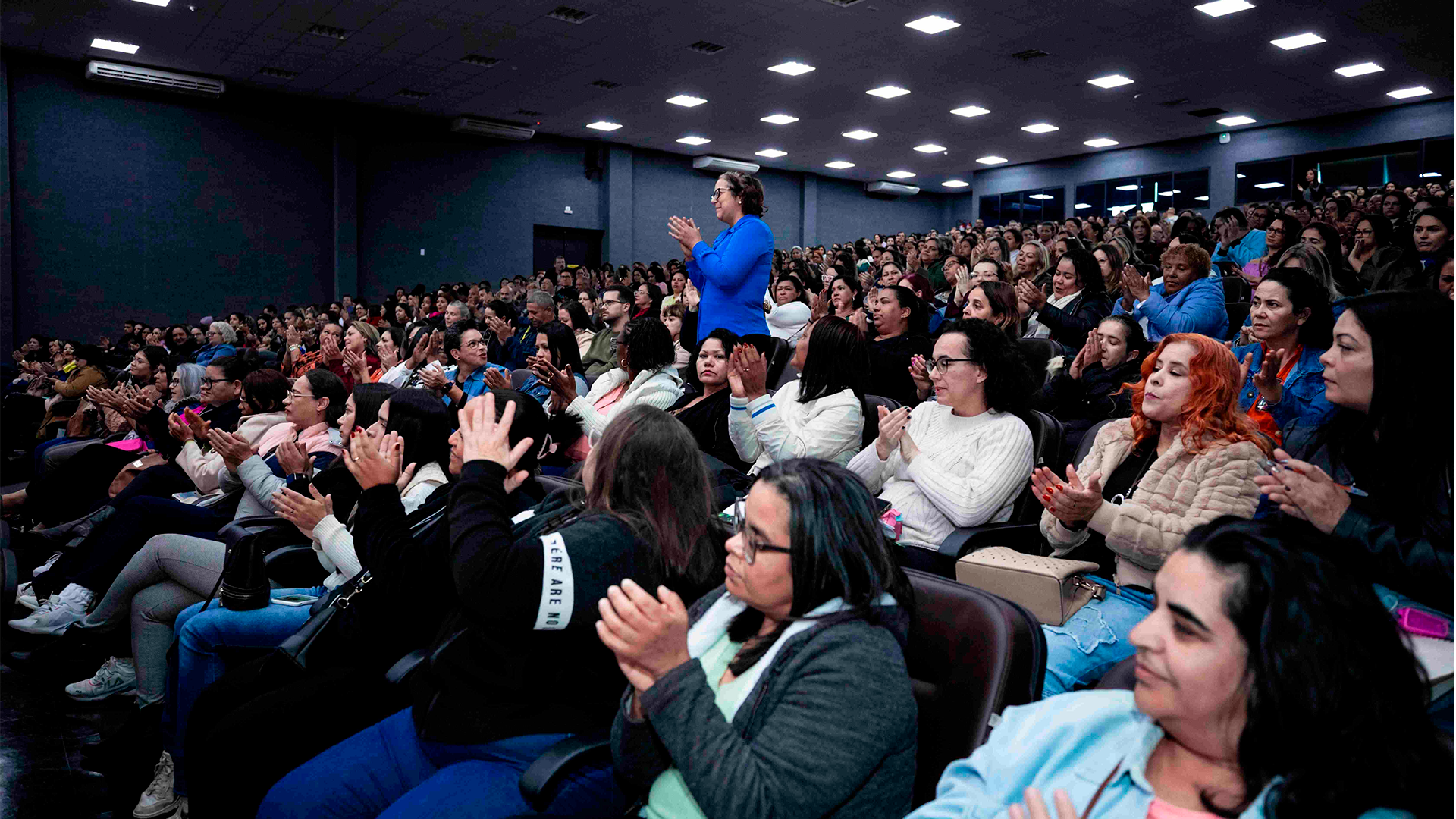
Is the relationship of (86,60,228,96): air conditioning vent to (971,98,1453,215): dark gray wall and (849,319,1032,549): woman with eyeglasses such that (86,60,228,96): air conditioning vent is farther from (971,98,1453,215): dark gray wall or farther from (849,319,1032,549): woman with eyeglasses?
(971,98,1453,215): dark gray wall

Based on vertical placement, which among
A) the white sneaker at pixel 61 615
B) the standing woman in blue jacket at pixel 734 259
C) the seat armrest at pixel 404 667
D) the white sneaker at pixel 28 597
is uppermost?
the standing woman in blue jacket at pixel 734 259

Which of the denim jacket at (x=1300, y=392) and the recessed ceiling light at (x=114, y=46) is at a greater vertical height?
the recessed ceiling light at (x=114, y=46)

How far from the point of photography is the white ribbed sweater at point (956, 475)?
8.34 feet

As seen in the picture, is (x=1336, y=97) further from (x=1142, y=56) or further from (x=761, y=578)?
(x=761, y=578)

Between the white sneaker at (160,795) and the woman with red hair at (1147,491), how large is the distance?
2.11 meters

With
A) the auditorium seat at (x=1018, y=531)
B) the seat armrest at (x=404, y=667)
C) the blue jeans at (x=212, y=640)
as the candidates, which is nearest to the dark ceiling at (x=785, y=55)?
the auditorium seat at (x=1018, y=531)

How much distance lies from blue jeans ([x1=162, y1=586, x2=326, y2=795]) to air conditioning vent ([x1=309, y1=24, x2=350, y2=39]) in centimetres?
890

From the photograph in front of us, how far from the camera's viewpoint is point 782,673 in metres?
1.32

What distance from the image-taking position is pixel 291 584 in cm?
282

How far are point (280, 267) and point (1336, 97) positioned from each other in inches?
559

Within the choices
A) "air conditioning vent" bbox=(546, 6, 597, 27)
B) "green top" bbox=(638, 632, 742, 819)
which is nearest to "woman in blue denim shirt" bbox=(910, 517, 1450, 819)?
"green top" bbox=(638, 632, 742, 819)

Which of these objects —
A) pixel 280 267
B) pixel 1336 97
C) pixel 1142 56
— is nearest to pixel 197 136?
pixel 280 267

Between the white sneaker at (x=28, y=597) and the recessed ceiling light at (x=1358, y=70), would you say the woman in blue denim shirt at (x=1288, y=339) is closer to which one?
the white sneaker at (x=28, y=597)

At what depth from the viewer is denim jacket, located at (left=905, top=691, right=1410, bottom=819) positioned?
1.12m
